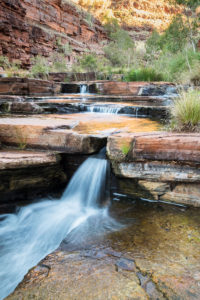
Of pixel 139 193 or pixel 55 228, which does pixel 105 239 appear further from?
pixel 139 193

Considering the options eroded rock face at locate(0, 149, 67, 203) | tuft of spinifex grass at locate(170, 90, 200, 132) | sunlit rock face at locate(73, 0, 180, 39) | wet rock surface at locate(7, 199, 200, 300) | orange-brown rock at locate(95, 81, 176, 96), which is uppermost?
sunlit rock face at locate(73, 0, 180, 39)

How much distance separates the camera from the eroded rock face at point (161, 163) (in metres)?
2.72

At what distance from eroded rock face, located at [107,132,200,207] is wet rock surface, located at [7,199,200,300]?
0.42 metres

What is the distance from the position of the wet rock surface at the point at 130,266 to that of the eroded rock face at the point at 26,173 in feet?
4.06

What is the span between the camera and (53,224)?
2857 millimetres

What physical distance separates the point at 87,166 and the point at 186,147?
1477mm

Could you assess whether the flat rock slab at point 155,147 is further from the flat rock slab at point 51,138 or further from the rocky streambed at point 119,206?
the flat rock slab at point 51,138

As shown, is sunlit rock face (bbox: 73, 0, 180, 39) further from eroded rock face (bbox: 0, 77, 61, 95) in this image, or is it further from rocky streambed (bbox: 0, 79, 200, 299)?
rocky streambed (bbox: 0, 79, 200, 299)

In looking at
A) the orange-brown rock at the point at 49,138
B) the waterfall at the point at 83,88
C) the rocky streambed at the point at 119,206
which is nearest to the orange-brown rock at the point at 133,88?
the waterfall at the point at 83,88

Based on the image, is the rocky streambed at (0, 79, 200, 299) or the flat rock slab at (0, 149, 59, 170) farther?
the flat rock slab at (0, 149, 59, 170)

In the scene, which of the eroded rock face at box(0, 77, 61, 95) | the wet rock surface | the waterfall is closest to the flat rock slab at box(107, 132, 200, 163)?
the wet rock surface

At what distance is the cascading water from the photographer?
86.3 inches

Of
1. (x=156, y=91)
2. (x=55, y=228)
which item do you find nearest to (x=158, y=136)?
(x=55, y=228)

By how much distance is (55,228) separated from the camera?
2.78 meters
